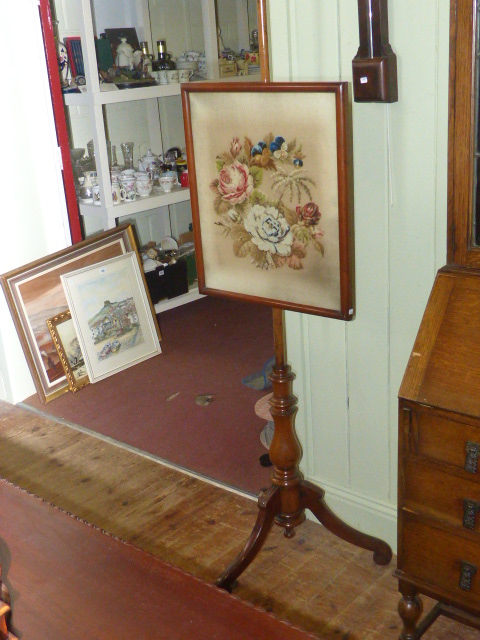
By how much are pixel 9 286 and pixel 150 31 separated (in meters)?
2.21

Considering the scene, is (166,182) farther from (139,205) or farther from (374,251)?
(374,251)

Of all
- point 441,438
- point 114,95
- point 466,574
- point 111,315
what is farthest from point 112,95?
point 466,574

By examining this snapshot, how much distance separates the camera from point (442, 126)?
6.61ft

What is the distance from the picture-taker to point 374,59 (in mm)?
1974

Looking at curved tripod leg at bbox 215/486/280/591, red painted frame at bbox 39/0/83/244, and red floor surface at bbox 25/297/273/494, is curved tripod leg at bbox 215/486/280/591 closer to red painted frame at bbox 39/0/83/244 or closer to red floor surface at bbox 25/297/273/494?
red floor surface at bbox 25/297/273/494

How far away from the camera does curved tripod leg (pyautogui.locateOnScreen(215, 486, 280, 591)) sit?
243 centimetres

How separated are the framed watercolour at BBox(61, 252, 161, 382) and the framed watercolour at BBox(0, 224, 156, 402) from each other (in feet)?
0.20

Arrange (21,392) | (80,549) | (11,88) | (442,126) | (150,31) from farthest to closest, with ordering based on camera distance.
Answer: (150,31)
(21,392)
(11,88)
(442,126)
(80,549)

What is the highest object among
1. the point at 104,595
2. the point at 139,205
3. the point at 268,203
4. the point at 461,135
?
the point at 461,135

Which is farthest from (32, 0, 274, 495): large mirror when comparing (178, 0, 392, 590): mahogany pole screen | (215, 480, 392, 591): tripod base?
(215, 480, 392, 591): tripod base

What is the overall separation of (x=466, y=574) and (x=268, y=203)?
105cm

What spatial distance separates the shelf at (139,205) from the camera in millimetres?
4371

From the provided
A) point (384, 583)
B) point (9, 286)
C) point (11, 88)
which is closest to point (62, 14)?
point (11, 88)

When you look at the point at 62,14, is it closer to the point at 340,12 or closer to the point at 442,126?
the point at 340,12
